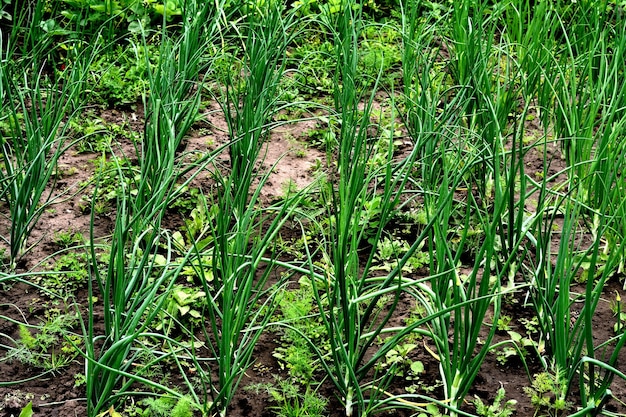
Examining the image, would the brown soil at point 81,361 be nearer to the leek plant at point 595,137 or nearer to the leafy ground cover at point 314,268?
the leafy ground cover at point 314,268

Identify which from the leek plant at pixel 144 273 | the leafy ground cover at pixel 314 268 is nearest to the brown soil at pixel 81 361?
the leafy ground cover at pixel 314 268

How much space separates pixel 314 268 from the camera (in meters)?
2.46

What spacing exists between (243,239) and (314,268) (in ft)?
1.12

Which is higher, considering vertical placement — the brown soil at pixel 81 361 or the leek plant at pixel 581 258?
the leek plant at pixel 581 258

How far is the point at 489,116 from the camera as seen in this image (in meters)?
2.70

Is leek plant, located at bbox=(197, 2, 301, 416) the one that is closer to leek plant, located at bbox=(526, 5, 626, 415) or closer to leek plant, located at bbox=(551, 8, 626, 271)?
leek plant, located at bbox=(526, 5, 626, 415)

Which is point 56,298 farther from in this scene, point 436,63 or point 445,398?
point 436,63

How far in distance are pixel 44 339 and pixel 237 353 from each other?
605 millimetres

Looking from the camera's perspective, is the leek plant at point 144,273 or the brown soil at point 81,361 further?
the brown soil at point 81,361

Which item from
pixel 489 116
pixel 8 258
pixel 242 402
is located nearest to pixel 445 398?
pixel 242 402

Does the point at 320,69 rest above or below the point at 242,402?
above

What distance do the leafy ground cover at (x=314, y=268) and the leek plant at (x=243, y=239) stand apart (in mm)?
12

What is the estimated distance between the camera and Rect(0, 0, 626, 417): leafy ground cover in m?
1.94

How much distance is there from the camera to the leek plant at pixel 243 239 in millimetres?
1928
